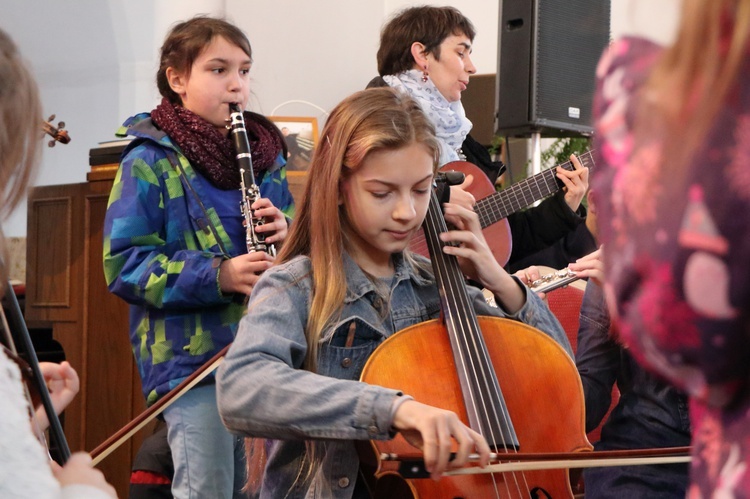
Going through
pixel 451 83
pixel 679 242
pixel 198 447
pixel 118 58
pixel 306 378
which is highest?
pixel 118 58

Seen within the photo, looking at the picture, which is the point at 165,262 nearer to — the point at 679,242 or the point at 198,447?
the point at 198,447

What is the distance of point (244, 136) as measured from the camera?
A: 232 cm

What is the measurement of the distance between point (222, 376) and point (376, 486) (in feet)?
0.90

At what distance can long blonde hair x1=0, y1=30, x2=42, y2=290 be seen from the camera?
102 cm

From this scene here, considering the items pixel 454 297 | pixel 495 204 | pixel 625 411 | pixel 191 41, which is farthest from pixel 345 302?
pixel 495 204

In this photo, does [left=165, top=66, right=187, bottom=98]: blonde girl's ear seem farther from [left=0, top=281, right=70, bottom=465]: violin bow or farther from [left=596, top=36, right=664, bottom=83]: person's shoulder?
[left=596, top=36, right=664, bottom=83]: person's shoulder

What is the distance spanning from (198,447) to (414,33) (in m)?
1.62

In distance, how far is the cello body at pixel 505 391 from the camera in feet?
4.63

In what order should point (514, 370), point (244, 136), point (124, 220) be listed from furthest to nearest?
point (244, 136), point (124, 220), point (514, 370)

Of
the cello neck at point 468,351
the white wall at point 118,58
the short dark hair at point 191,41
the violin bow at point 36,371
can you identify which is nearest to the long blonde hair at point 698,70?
the violin bow at point 36,371

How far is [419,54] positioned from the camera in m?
3.15

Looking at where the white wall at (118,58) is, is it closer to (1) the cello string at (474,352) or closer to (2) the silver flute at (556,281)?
(2) the silver flute at (556,281)

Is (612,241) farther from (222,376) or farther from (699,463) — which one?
(222,376)

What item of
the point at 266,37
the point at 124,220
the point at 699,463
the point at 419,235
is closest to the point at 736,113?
the point at 699,463
